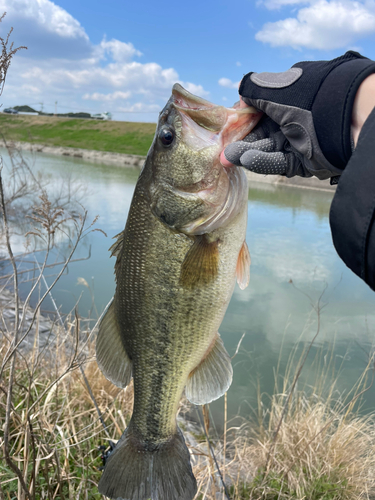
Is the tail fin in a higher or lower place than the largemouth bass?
lower

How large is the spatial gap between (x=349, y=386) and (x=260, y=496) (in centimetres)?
342

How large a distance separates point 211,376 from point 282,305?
697cm

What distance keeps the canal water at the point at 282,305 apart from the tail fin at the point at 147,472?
2092 millimetres

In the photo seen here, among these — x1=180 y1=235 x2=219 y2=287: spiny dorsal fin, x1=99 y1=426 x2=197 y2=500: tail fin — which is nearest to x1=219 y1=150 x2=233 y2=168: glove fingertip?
x1=180 y1=235 x2=219 y2=287: spiny dorsal fin

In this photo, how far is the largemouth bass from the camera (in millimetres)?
1704

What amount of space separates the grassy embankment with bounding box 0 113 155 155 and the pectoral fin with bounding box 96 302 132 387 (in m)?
35.8

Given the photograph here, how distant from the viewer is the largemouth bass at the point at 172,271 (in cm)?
170

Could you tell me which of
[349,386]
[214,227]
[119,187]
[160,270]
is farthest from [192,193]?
[119,187]

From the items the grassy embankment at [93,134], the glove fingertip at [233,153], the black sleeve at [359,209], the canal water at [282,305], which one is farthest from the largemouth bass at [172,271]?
the grassy embankment at [93,134]

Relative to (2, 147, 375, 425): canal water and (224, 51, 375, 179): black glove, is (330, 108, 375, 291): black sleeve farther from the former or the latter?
(2, 147, 375, 425): canal water

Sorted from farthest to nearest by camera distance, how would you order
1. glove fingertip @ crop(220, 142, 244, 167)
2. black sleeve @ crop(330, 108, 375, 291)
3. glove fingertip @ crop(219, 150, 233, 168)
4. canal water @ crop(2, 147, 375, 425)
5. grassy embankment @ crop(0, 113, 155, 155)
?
1. grassy embankment @ crop(0, 113, 155, 155)
2. canal water @ crop(2, 147, 375, 425)
3. glove fingertip @ crop(219, 150, 233, 168)
4. glove fingertip @ crop(220, 142, 244, 167)
5. black sleeve @ crop(330, 108, 375, 291)

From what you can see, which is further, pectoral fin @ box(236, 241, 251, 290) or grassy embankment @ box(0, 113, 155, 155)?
grassy embankment @ box(0, 113, 155, 155)

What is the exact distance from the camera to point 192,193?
1.76 metres

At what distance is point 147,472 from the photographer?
174 centimetres
